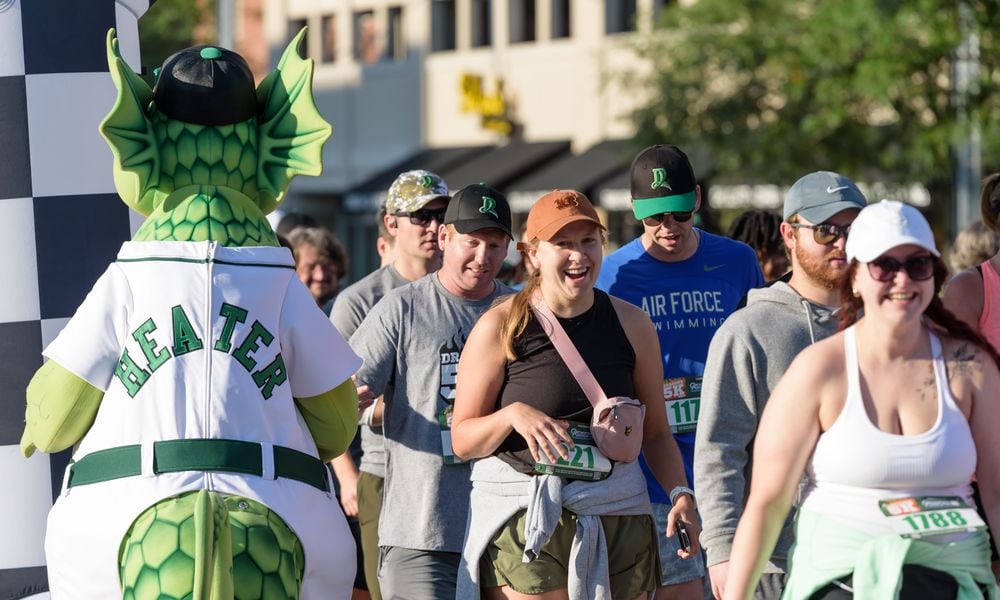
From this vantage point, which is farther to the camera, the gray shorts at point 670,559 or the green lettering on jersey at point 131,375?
the gray shorts at point 670,559

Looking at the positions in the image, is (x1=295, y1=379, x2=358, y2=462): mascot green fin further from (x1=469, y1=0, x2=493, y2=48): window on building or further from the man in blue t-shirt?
(x1=469, y1=0, x2=493, y2=48): window on building

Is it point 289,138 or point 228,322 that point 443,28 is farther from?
point 228,322

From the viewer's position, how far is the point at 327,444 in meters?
4.60

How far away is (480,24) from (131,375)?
30377mm

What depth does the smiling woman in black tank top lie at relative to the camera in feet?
16.1

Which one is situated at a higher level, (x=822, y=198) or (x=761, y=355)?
(x=822, y=198)

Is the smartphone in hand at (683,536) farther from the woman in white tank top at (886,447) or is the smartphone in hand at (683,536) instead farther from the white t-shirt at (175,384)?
the white t-shirt at (175,384)

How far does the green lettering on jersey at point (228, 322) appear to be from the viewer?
423 cm

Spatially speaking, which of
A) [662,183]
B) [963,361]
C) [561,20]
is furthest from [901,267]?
[561,20]

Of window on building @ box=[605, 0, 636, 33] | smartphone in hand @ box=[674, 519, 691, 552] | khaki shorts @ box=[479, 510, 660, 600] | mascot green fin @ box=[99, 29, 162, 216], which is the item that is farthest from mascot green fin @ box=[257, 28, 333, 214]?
window on building @ box=[605, 0, 636, 33]

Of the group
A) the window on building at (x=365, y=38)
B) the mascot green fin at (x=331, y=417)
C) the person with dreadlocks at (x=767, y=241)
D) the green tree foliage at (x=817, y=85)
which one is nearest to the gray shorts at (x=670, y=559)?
the mascot green fin at (x=331, y=417)

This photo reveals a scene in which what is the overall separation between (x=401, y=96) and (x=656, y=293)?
30356mm

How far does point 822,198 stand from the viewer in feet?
16.3

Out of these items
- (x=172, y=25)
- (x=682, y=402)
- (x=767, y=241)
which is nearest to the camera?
(x=682, y=402)
